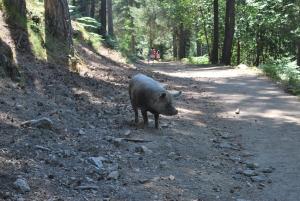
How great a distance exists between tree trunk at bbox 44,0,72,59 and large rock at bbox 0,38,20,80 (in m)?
4.78

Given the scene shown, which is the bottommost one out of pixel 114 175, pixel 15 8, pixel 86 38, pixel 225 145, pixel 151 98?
pixel 225 145

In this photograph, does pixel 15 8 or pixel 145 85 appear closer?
pixel 145 85

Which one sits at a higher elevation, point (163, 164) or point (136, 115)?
point (136, 115)

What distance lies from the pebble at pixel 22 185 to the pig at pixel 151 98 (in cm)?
424

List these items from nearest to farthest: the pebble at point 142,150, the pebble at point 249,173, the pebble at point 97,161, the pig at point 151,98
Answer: the pebble at point 97,161, the pebble at point 249,173, the pebble at point 142,150, the pig at point 151,98

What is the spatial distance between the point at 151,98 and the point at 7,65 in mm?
3340

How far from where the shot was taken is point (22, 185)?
5.75m

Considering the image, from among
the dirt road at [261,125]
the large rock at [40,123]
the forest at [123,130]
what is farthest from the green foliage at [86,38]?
the large rock at [40,123]

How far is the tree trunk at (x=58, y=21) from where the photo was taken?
15.6 meters

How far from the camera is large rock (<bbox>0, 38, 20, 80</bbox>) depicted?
409 inches

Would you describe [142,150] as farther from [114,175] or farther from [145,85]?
[145,85]

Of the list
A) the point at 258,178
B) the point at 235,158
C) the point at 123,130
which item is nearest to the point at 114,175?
the point at 258,178

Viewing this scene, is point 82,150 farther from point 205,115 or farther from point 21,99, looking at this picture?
point 205,115

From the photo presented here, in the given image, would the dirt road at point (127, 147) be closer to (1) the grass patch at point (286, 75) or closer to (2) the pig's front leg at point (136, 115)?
(2) the pig's front leg at point (136, 115)
